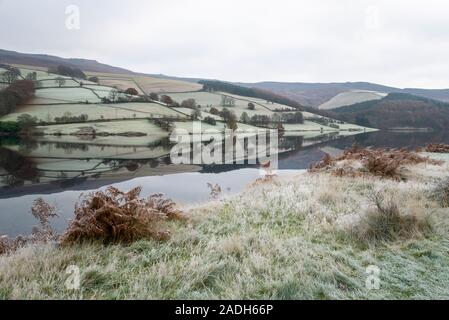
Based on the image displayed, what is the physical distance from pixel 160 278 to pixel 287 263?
167 cm

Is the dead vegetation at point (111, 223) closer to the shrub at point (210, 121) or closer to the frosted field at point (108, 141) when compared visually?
the frosted field at point (108, 141)

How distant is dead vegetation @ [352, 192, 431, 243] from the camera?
17.1 ft

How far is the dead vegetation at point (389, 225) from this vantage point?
5223mm

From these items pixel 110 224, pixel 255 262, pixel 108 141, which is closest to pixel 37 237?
pixel 110 224

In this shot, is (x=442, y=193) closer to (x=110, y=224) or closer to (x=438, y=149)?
(x=110, y=224)

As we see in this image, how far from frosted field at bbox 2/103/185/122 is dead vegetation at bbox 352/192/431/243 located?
2320 inches

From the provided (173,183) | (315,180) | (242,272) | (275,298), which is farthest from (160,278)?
(173,183)

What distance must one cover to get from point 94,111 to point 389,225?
6374 cm

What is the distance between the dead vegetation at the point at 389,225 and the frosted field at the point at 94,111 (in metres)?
58.9

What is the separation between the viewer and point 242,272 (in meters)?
3.96

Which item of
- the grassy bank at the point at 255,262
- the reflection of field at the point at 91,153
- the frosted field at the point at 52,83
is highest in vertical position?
the frosted field at the point at 52,83

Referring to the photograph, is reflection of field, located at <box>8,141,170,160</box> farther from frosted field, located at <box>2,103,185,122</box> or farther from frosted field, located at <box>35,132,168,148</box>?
frosted field, located at <box>2,103,185,122</box>

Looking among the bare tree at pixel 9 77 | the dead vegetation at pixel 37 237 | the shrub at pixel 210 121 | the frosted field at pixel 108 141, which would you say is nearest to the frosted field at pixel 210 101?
the shrub at pixel 210 121

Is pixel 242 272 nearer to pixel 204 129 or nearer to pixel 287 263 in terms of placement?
pixel 287 263
